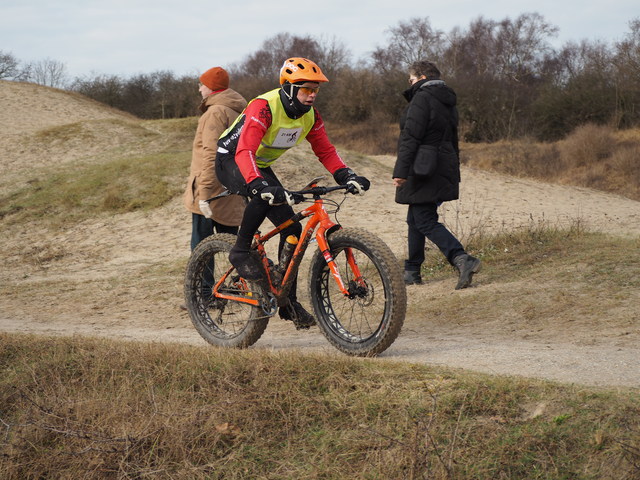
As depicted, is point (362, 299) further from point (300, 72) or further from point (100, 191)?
point (100, 191)

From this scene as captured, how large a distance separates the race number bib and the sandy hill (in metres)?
1.67

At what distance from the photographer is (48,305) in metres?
9.36

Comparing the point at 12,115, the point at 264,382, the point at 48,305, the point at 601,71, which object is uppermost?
the point at 601,71

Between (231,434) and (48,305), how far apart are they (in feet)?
18.7

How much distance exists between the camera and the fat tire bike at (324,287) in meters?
5.39

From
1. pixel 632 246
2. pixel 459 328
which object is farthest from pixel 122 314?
pixel 632 246

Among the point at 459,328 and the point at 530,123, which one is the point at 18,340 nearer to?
the point at 459,328

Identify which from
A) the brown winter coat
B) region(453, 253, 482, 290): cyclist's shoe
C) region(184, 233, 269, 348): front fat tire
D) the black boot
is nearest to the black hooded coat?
region(453, 253, 482, 290): cyclist's shoe

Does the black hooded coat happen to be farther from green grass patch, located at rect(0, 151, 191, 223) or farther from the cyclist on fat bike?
green grass patch, located at rect(0, 151, 191, 223)

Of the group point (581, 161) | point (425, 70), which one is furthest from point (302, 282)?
point (581, 161)

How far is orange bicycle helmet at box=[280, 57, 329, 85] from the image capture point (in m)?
5.61

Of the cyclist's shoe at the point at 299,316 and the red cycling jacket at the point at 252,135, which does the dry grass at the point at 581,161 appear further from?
the red cycling jacket at the point at 252,135

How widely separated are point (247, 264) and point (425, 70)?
334cm

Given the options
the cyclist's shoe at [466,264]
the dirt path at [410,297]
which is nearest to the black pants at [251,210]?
the dirt path at [410,297]
